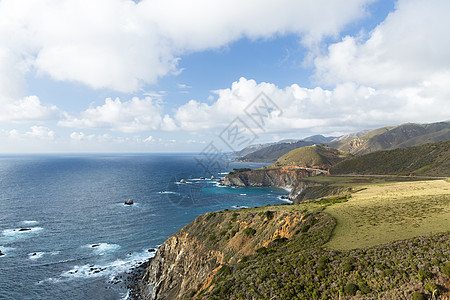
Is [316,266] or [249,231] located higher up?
[316,266]

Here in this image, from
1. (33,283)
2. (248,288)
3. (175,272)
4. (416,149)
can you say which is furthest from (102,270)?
(416,149)

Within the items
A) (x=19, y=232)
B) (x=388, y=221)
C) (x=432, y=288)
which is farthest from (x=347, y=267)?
(x=19, y=232)

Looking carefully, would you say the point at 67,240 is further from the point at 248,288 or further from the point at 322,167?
the point at 322,167

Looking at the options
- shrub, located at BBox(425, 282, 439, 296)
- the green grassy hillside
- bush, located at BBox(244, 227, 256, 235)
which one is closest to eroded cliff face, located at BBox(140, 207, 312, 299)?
bush, located at BBox(244, 227, 256, 235)

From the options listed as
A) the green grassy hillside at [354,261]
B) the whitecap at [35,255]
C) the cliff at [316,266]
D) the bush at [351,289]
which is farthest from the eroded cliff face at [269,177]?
the bush at [351,289]

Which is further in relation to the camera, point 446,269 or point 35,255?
point 35,255

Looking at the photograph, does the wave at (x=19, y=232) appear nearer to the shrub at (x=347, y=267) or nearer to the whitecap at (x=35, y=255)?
the whitecap at (x=35, y=255)

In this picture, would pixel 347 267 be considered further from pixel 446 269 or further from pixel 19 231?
pixel 19 231
